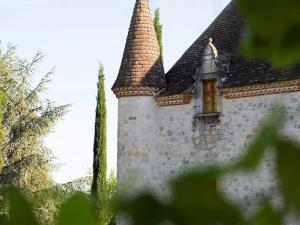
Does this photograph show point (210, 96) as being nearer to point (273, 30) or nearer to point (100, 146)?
point (100, 146)

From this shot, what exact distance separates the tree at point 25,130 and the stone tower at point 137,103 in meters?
9.01

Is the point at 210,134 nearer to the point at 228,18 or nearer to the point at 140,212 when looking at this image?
the point at 228,18

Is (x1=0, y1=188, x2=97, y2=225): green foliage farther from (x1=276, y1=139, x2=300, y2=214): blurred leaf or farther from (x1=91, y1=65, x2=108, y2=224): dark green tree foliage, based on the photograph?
(x1=91, y1=65, x2=108, y2=224): dark green tree foliage

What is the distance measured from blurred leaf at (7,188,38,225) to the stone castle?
12.5m

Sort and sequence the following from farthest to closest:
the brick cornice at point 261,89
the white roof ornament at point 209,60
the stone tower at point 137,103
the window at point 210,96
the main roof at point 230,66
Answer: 1. the stone tower at point 137,103
2. the white roof ornament at point 209,60
3. the window at point 210,96
4. the main roof at point 230,66
5. the brick cornice at point 261,89

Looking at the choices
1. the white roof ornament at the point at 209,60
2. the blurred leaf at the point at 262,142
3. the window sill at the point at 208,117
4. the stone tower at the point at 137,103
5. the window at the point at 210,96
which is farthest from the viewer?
the stone tower at the point at 137,103

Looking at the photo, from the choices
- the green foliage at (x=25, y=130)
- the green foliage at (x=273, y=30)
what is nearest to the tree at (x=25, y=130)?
the green foliage at (x=25, y=130)

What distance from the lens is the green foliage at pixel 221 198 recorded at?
67cm

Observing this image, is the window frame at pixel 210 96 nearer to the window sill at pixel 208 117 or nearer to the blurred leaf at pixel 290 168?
the window sill at pixel 208 117

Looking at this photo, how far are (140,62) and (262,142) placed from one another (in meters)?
14.2

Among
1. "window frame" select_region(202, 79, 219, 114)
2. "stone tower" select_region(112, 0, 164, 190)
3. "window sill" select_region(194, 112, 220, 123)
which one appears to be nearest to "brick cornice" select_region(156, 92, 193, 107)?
"stone tower" select_region(112, 0, 164, 190)

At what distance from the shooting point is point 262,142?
0.68 meters

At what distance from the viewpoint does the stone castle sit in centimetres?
1351

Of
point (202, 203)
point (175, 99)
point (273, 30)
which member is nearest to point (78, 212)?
point (202, 203)
